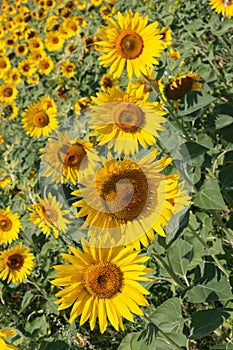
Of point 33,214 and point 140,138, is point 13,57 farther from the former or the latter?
point 140,138

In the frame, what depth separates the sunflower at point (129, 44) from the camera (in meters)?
2.43

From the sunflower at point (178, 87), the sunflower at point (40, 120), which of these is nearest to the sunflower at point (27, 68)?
the sunflower at point (40, 120)

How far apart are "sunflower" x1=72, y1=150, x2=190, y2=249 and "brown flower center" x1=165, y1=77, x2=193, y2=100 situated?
84 centimetres

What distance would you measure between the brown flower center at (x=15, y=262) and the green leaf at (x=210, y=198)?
→ 1284 mm

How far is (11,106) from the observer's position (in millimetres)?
5289

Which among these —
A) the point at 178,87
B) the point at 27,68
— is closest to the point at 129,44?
the point at 178,87

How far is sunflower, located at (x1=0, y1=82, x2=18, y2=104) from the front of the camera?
535 cm

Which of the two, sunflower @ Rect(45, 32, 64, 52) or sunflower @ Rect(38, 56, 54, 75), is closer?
sunflower @ Rect(38, 56, 54, 75)

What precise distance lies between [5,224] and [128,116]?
136cm

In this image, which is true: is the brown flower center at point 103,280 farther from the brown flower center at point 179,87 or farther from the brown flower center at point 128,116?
the brown flower center at point 179,87

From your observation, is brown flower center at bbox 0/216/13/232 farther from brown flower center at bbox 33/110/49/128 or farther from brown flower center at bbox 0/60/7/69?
brown flower center at bbox 0/60/7/69

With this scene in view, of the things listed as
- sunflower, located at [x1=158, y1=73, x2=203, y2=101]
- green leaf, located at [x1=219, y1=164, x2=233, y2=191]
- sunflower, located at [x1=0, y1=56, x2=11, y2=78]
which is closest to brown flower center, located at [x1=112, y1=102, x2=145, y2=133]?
sunflower, located at [x1=158, y1=73, x2=203, y2=101]

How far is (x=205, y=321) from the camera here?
171cm

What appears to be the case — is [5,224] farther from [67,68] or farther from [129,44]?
[67,68]
